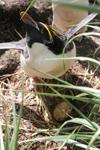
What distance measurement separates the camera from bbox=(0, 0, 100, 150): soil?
1.35 m

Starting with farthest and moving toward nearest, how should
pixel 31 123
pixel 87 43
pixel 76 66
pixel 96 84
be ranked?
1. pixel 87 43
2. pixel 76 66
3. pixel 96 84
4. pixel 31 123

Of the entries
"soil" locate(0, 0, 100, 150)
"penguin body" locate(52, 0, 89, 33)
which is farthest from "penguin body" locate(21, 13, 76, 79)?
"penguin body" locate(52, 0, 89, 33)

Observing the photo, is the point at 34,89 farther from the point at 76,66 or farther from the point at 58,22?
the point at 58,22

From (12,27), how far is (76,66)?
0.84 meters

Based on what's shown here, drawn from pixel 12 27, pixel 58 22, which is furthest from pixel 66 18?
pixel 12 27

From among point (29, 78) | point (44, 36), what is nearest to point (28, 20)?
point (44, 36)

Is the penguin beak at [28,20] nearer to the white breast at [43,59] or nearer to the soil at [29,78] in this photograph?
the white breast at [43,59]

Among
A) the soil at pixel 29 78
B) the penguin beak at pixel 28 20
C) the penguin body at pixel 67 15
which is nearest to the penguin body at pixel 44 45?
the penguin beak at pixel 28 20

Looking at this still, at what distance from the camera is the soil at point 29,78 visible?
135 centimetres

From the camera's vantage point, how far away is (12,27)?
7.05 feet

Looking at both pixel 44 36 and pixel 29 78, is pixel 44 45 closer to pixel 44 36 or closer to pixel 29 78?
pixel 44 36

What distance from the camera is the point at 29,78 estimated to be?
1733mm

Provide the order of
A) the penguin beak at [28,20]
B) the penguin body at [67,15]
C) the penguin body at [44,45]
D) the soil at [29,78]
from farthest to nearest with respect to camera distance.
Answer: the penguin body at [67,15] < the soil at [29,78] < the penguin body at [44,45] < the penguin beak at [28,20]

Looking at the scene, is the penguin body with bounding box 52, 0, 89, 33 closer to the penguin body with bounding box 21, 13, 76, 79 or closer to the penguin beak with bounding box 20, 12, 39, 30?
the penguin body with bounding box 21, 13, 76, 79
